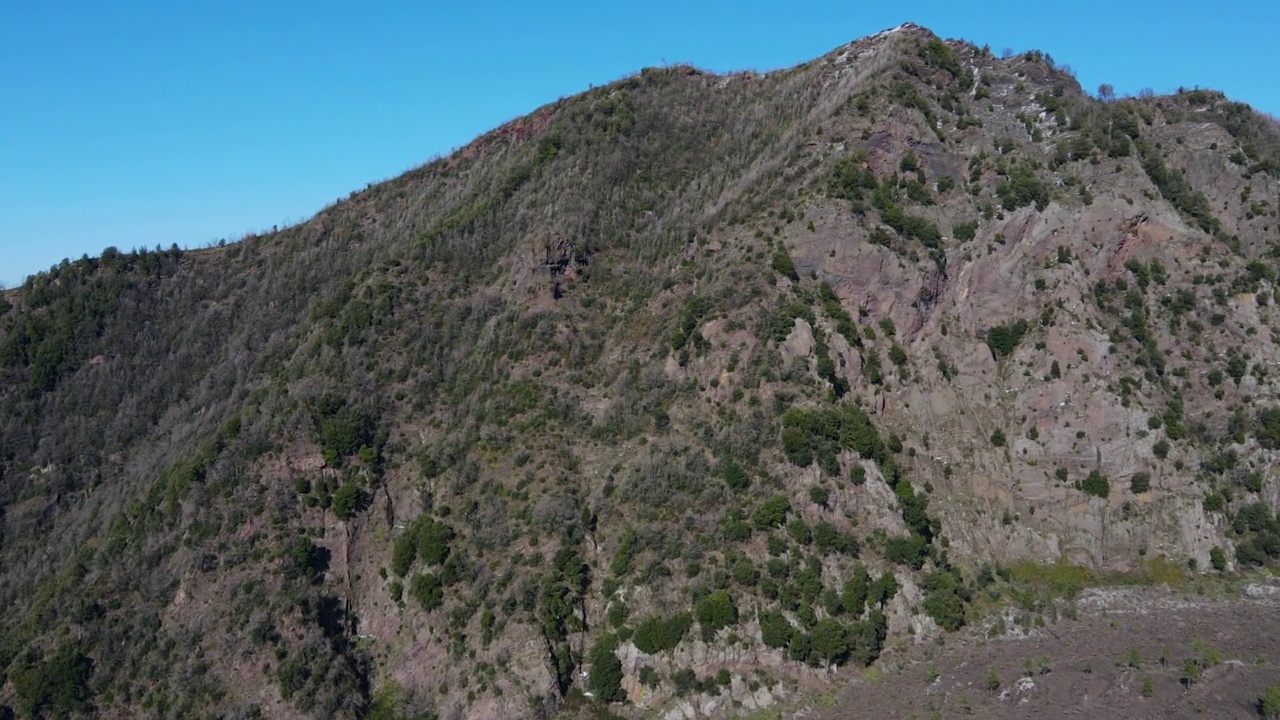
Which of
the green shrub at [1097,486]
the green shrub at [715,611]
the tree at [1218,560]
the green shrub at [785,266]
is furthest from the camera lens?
the green shrub at [785,266]

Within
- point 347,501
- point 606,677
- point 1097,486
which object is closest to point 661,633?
point 606,677

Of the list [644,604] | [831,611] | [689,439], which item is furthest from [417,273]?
[831,611]

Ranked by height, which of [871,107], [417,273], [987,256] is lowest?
[987,256]

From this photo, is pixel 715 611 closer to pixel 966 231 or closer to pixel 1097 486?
pixel 1097 486

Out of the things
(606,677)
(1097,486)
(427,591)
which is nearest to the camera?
(606,677)

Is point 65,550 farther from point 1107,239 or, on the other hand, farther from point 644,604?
point 1107,239

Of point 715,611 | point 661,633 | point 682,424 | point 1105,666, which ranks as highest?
point 682,424

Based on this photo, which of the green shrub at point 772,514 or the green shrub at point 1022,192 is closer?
the green shrub at point 772,514

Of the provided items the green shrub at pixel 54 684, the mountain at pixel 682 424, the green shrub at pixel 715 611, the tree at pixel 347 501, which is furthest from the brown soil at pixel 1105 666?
the green shrub at pixel 54 684

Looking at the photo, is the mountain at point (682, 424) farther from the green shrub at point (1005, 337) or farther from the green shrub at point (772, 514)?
the green shrub at point (772, 514)
